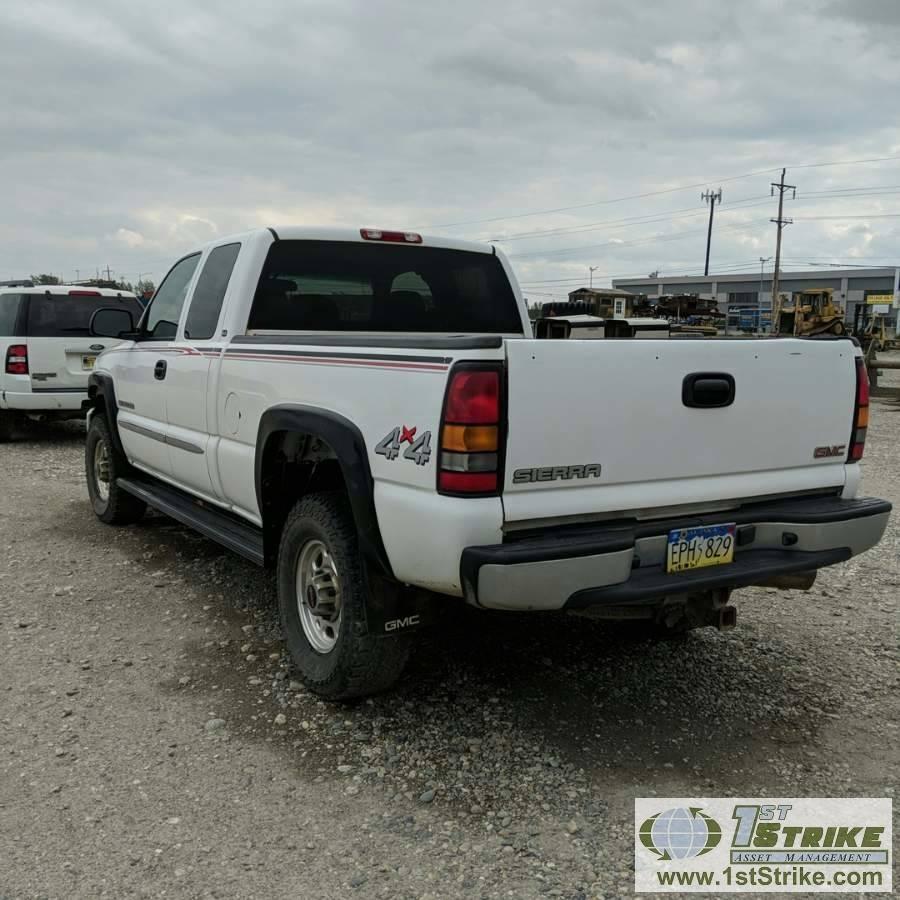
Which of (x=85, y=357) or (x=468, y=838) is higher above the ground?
(x=85, y=357)

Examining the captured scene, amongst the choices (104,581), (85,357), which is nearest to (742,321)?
(85,357)

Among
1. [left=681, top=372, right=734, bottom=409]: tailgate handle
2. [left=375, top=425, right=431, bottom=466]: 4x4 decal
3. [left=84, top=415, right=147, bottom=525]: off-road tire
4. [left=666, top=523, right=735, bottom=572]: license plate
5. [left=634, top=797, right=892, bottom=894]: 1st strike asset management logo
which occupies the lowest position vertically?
[left=634, top=797, right=892, bottom=894]: 1st strike asset management logo

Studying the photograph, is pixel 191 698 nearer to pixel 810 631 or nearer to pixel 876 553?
pixel 810 631

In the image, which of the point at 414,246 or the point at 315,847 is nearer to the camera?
the point at 315,847

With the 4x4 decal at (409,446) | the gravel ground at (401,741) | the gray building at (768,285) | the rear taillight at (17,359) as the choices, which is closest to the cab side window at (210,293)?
the gravel ground at (401,741)

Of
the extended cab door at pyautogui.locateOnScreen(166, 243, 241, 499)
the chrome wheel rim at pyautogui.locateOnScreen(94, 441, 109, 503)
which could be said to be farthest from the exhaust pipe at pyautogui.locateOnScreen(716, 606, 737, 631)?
the chrome wheel rim at pyautogui.locateOnScreen(94, 441, 109, 503)

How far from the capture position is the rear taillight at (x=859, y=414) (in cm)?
364

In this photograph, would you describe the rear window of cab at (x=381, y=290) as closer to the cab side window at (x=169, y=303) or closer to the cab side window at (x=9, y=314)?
the cab side window at (x=169, y=303)

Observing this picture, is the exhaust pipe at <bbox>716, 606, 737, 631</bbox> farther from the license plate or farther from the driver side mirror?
the driver side mirror

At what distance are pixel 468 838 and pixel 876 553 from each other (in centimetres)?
446

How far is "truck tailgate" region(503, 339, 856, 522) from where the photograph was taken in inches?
114

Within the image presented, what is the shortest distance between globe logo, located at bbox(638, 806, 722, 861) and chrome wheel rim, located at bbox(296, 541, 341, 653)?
4.58 feet

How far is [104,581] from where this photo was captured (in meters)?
5.37

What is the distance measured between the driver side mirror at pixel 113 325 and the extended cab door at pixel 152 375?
0.11 metres
